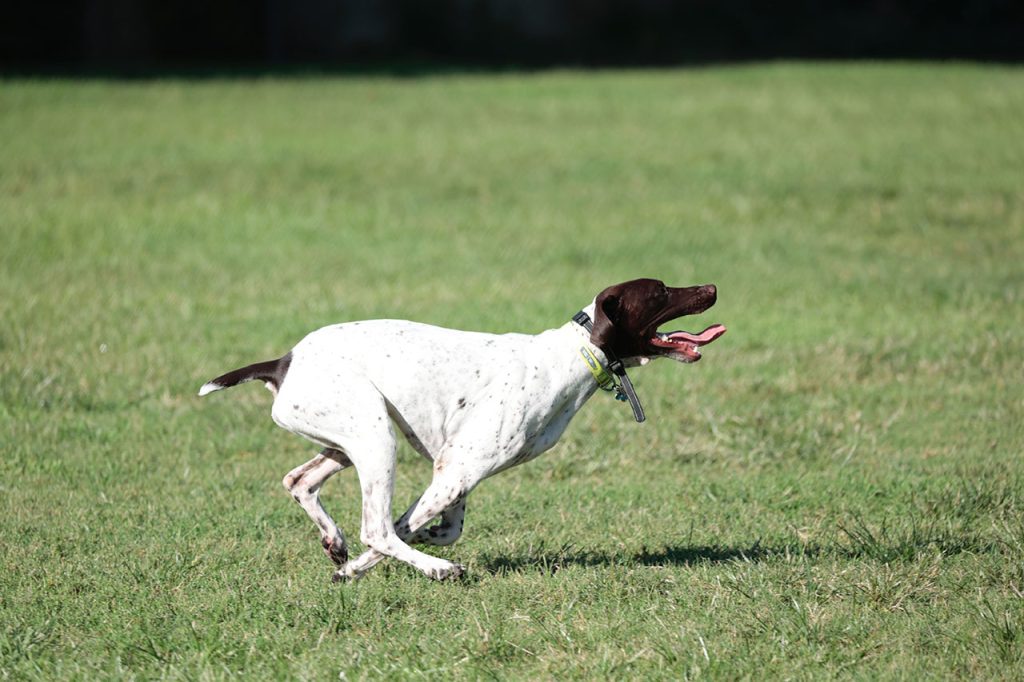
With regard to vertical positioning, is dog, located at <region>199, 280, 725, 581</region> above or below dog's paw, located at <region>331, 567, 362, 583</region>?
above

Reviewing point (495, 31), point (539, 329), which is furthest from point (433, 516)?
point (495, 31)

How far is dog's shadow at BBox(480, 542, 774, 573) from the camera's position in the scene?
543 centimetres

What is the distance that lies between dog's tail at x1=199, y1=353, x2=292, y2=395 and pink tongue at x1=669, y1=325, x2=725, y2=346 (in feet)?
4.83

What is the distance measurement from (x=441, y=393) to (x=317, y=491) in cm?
65

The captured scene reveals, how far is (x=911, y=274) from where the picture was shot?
1173 centimetres

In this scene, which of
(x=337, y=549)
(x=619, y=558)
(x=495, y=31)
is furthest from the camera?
(x=495, y=31)

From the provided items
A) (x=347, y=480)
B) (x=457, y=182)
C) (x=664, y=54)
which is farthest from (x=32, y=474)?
(x=664, y=54)

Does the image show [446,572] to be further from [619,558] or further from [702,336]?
[702,336]

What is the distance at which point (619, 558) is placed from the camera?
218 inches

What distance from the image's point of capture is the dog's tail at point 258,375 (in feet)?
16.7

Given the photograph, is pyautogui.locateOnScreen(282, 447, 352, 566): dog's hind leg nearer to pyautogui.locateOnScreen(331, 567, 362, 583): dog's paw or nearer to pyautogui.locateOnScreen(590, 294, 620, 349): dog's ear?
pyautogui.locateOnScreen(331, 567, 362, 583): dog's paw

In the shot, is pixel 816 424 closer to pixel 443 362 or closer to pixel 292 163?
pixel 443 362

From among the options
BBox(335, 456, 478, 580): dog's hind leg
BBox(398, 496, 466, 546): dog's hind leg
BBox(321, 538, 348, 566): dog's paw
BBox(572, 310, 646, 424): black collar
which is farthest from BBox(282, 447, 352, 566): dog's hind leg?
BBox(572, 310, 646, 424): black collar

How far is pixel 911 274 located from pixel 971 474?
17.2ft
